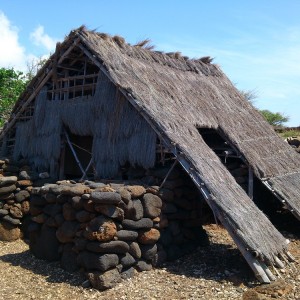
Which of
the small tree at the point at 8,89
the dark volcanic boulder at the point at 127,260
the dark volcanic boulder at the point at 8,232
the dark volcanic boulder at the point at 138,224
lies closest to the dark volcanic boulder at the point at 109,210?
the dark volcanic boulder at the point at 138,224

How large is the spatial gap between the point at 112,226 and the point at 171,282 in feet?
4.29

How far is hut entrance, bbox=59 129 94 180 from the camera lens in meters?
11.7

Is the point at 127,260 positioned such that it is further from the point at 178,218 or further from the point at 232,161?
the point at 232,161

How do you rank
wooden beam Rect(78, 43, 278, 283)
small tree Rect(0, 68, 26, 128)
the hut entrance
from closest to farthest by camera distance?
wooden beam Rect(78, 43, 278, 283) < the hut entrance < small tree Rect(0, 68, 26, 128)

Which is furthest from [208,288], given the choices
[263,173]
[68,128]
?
[68,128]

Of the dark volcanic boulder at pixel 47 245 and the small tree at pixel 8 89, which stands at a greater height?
the small tree at pixel 8 89

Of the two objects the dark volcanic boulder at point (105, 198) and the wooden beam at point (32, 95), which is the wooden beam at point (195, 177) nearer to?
the wooden beam at point (32, 95)

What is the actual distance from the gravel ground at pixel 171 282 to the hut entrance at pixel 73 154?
3583 mm

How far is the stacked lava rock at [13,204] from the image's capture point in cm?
1029

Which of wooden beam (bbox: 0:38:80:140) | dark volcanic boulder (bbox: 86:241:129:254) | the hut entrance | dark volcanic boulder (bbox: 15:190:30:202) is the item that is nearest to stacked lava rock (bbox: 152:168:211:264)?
dark volcanic boulder (bbox: 86:241:129:254)

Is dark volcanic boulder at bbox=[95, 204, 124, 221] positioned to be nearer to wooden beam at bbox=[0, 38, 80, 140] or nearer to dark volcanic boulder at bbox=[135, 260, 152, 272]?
dark volcanic boulder at bbox=[135, 260, 152, 272]

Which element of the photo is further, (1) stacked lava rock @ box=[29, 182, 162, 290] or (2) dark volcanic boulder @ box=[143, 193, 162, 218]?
(2) dark volcanic boulder @ box=[143, 193, 162, 218]

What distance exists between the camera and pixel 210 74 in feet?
45.5

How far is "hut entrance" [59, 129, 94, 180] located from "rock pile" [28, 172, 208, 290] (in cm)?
312
